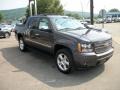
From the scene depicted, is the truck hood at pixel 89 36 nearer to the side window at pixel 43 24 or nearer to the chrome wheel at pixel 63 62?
the chrome wheel at pixel 63 62

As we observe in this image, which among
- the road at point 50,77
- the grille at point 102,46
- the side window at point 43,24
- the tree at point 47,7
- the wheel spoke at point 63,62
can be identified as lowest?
the road at point 50,77

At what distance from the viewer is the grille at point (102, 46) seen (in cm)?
618

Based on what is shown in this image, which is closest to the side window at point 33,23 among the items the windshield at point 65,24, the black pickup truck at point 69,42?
the black pickup truck at point 69,42

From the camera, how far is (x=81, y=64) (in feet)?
19.8

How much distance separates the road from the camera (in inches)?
221

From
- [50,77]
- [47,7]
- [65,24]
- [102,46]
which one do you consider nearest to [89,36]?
[102,46]

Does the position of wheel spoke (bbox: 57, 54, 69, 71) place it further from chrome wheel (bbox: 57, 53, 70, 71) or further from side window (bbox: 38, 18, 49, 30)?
side window (bbox: 38, 18, 49, 30)

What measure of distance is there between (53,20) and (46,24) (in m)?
0.33

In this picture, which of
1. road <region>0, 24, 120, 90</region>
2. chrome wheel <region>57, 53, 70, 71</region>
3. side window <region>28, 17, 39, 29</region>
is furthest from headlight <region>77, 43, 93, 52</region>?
side window <region>28, 17, 39, 29</region>

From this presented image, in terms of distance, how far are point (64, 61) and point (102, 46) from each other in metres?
1.29

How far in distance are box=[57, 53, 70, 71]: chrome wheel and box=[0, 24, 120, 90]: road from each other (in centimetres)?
23

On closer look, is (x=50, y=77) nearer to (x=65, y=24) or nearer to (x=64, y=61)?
(x=64, y=61)

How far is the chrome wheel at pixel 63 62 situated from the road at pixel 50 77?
23cm

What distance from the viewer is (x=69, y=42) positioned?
632 cm
